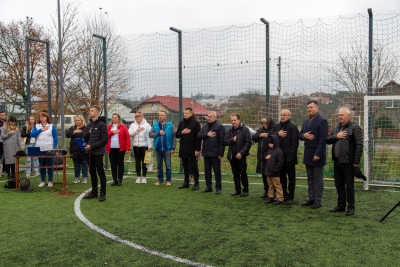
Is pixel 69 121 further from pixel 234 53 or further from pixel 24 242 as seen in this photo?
pixel 24 242

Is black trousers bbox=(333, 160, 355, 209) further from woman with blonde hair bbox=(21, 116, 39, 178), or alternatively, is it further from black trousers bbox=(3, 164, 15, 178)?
black trousers bbox=(3, 164, 15, 178)

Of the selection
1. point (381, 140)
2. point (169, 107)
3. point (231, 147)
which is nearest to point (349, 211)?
point (231, 147)

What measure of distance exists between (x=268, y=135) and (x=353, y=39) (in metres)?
3.64

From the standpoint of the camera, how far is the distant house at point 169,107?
11.1 m

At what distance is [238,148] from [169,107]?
12.1ft

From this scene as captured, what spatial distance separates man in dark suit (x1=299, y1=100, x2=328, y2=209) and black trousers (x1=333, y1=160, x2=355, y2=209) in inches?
13.9

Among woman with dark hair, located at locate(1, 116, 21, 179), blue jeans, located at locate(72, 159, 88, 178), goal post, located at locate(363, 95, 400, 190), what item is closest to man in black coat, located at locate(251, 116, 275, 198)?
goal post, located at locate(363, 95, 400, 190)

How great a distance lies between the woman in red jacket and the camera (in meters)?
9.54

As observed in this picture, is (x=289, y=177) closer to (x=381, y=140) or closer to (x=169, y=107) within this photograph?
(x=381, y=140)

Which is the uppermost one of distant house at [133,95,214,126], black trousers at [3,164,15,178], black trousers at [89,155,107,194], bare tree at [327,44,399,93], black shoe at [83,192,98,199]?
bare tree at [327,44,399,93]

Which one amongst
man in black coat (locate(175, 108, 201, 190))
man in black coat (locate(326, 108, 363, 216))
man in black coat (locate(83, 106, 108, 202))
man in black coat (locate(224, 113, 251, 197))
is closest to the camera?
man in black coat (locate(326, 108, 363, 216))

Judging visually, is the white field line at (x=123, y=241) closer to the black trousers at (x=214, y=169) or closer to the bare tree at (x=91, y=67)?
the black trousers at (x=214, y=169)

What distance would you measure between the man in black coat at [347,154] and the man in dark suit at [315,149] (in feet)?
0.81

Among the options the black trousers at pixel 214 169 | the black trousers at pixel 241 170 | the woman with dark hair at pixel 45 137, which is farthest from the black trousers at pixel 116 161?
the black trousers at pixel 241 170
